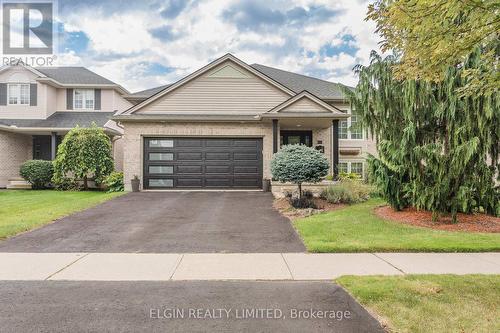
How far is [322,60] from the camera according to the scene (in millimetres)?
Result: 23781

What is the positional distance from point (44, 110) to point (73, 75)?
421cm

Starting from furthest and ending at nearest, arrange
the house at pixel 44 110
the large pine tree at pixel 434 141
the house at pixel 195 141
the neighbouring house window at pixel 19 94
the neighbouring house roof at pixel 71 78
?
the neighbouring house window at pixel 19 94 → the neighbouring house roof at pixel 71 78 → the house at pixel 44 110 → the house at pixel 195 141 → the large pine tree at pixel 434 141

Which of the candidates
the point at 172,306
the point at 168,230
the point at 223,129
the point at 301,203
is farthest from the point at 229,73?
the point at 172,306

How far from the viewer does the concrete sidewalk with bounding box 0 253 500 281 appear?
16.0 feet

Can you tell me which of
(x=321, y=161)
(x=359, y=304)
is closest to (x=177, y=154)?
(x=321, y=161)

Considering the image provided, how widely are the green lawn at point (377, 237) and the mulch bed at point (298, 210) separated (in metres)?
0.60

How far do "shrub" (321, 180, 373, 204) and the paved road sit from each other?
775 cm

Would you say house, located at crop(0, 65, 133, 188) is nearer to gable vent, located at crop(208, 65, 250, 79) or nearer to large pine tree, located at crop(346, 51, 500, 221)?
gable vent, located at crop(208, 65, 250, 79)

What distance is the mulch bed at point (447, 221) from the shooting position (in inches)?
317

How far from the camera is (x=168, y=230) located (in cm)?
804

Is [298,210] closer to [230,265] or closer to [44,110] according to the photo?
[230,265]

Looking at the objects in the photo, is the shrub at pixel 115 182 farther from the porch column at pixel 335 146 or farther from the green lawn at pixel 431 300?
the green lawn at pixel 431 300

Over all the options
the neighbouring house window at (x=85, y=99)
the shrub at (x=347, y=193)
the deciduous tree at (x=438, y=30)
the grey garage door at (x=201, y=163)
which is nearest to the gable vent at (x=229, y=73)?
the grey garage door at (x=201, y=163)

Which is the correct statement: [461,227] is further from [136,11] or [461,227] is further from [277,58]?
[277,58]
